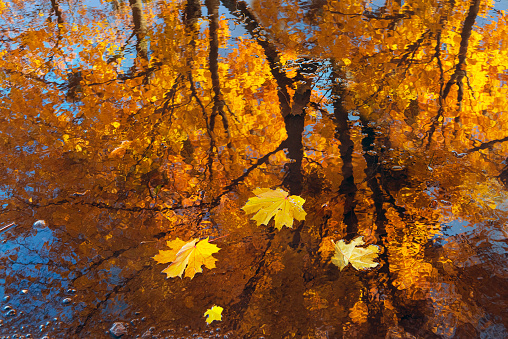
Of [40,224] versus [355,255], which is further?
[40,224]

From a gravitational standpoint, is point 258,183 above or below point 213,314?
above

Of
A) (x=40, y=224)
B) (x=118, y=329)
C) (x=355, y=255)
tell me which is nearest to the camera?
(x=118, y=329)

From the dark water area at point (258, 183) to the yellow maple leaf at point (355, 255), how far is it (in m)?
0.01

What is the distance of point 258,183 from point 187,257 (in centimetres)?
43

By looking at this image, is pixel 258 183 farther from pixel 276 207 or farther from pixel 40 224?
pixel 40 224

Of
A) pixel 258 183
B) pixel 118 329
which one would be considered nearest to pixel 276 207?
pixel 258 183

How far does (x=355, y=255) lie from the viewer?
109 centimetres

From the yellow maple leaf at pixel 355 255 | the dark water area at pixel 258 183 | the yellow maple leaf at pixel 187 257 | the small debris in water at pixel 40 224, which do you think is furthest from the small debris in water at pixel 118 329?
the yellow maple leaf at pixel 355 255

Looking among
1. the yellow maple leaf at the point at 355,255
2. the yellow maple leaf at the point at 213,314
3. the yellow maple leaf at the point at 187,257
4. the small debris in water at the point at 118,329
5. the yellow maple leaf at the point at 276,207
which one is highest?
the yellow maple leaf at the point at 276,207

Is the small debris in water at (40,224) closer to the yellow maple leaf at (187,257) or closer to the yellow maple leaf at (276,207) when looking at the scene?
the yellow maple leaf at (187,257)

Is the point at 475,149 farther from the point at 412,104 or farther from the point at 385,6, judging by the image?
the point at 385,6

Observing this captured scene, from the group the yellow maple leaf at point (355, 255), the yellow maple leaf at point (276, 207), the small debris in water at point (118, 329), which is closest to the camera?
the small debris in water at point (118, 329)

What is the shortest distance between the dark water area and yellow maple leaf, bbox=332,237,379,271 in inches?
0.5

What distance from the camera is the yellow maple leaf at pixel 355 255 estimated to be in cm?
106
